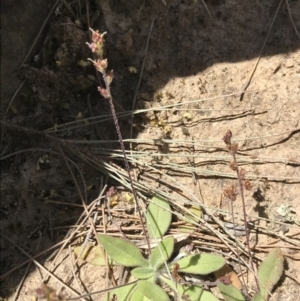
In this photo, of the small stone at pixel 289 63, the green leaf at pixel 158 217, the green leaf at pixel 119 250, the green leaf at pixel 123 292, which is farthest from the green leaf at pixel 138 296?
the small stone at pixel 289 63

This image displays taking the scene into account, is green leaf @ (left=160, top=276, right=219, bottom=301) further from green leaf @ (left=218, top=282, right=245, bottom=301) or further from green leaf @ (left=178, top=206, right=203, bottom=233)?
green leaf @ (left=178, top=206, right=203, bottom=233)

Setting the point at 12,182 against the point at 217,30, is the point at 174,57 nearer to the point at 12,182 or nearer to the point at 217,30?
the point at 217,30

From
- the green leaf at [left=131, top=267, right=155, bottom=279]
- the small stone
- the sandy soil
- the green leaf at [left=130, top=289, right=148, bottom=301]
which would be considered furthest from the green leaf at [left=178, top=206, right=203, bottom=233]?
the small stone

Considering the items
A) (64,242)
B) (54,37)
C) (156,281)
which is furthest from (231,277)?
(54,37)

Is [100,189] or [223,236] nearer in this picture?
[223,236]

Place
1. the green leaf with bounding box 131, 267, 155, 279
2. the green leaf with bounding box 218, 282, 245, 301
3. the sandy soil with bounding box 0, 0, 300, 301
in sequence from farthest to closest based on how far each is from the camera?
the sandy soil with bounding box 0, 0, 300, 301 < the green leaf with bounding box 131, 267, 155, 279 < the green leaf with bounding box 218, 282, 245, 301

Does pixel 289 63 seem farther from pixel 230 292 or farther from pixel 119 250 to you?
pixel 119 250

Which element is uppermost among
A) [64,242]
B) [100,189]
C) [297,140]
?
[297,140]
